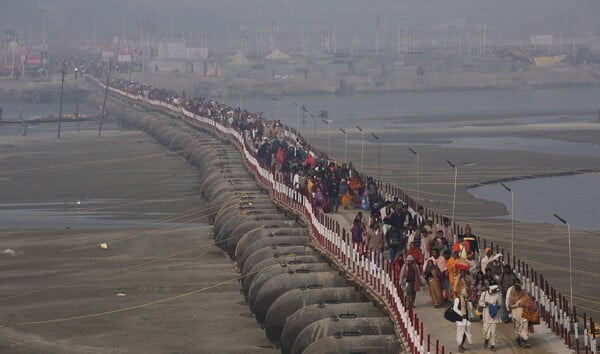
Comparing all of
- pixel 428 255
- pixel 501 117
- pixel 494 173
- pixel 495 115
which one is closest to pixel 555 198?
pixel 494 173

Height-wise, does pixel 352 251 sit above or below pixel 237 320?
above

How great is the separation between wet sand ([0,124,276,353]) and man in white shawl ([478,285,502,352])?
326 inches

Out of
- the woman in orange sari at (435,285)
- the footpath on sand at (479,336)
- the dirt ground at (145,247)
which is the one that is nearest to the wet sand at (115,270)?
the dirt ground at (145,247)

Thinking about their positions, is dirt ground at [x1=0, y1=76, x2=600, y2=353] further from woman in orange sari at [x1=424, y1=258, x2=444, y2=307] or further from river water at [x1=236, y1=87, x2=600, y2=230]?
woman in orange sari at [x1=424, y1=258, x2=444, y2=307]

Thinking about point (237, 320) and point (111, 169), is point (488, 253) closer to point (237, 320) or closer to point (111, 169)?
point (237, 320)

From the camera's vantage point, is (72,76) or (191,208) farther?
(72,76)

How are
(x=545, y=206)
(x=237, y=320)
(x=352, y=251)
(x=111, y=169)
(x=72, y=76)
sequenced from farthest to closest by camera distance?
(x=72, y=76) < (x=111, y=169) < (x=545, y=206) < (x=237, y=320) < (x=352, y=251)

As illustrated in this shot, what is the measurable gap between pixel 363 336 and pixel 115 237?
2412 centimetres

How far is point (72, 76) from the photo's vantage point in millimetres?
181375

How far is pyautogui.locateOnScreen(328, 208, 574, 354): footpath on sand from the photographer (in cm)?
2406

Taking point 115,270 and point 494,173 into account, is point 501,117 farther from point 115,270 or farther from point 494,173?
point 115,270

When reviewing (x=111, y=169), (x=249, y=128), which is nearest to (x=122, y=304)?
(x=249, y=128)

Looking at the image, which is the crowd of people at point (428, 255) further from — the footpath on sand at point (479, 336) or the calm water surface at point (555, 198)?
the calm water surface at point (555, 198)

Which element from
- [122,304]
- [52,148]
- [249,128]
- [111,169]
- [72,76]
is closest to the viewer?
[122,304]
